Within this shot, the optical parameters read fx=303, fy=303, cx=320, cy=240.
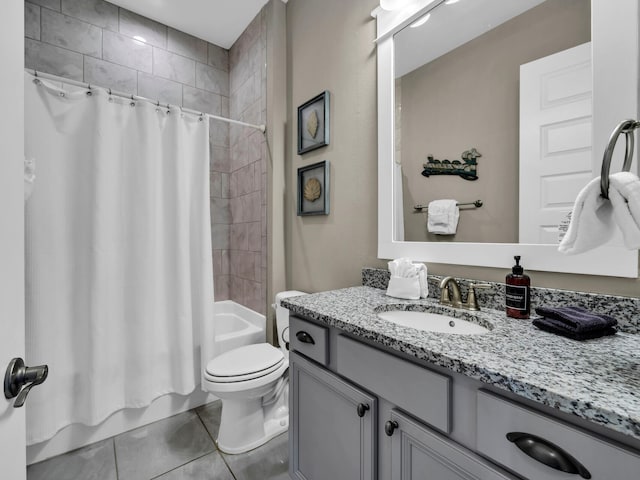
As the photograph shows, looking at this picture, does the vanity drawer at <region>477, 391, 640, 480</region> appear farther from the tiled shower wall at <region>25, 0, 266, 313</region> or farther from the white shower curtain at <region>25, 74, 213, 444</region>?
the tiled shower wall at <region>25, 0, 266, 313</region>

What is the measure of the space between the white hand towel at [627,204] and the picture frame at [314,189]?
4.44 ft

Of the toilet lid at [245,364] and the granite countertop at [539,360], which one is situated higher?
the granite countertop at [539,360]

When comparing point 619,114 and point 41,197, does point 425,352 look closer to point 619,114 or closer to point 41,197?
point 619,114

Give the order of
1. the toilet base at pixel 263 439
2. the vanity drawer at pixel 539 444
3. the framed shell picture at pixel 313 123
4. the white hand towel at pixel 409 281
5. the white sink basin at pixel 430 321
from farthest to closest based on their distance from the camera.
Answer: the framed shell picture at pixel 313 123, the toilet base at pixel 263 439, the white hand towel at pixel 409 281, the white sink basin at pixel 430 321, the vanity drawer at pixel 539 444

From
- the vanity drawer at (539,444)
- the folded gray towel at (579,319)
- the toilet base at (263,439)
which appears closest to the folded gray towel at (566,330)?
the folded gray towel at (579,319)

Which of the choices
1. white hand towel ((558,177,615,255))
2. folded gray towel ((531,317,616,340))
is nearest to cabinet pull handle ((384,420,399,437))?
folded gray towel ((531,317,616,340))

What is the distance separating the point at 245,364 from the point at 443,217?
4.07 ft

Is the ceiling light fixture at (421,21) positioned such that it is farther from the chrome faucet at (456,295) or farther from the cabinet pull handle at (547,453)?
the cabinet pull handle at (547,453)

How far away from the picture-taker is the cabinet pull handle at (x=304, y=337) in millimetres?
1107

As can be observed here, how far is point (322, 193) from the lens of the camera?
72.7 inches

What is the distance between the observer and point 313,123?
6.25 ft

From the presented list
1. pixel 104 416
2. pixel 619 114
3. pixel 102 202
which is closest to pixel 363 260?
pixel 619 114

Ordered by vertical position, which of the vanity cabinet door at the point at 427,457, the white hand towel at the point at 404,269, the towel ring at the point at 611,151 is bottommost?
the vanity cabinet door at the point at 427,457

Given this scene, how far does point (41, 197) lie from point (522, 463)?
2115 mm
